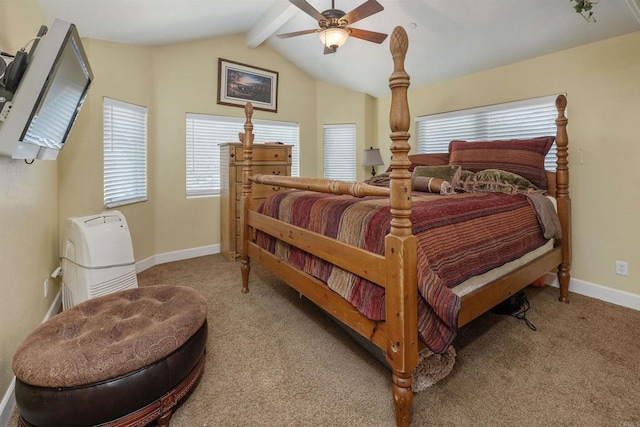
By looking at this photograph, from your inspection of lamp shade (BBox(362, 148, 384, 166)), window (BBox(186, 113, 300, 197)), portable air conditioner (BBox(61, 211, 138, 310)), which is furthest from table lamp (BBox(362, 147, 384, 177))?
portable air conditioner (BBox(61, 211, 138, 310))

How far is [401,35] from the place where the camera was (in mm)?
1170

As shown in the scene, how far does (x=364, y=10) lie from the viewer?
2.22 m

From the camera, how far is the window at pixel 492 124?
2.88 meters

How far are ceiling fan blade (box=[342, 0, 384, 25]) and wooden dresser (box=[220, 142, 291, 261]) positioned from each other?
5.80 ft

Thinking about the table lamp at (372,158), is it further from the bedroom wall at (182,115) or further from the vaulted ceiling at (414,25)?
the bedroom wall at (182,115)

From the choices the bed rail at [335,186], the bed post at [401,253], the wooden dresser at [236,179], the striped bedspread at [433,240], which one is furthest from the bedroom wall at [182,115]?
the bed post at [401,253]

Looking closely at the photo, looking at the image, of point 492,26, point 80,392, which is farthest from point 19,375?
point 492,26

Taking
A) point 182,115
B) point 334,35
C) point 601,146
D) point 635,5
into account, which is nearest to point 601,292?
point 601,146

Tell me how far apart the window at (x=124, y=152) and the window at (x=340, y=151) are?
257 cm

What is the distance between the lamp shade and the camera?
4312mm

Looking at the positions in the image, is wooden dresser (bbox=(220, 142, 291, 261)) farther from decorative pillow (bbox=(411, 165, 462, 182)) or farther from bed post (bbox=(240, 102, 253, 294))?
decorative pillow (bbox=(411, 165, 462, 182))

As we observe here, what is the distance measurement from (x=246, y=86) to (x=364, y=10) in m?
2.31

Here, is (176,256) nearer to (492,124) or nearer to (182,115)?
(182,115)

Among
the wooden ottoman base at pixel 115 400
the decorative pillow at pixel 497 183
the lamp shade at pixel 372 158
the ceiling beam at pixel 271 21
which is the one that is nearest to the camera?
the wooden ottoman base at pixel 115 400
